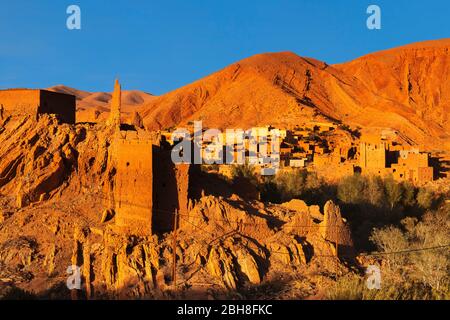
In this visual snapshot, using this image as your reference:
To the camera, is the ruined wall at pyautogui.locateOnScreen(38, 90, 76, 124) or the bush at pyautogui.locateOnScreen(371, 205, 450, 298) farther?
the ruined wall at pyautogui.locateOnScreen(38, 90, 76, 124)

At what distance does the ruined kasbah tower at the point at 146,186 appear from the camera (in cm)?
1989

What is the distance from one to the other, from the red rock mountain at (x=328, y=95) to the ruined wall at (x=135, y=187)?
137 ft

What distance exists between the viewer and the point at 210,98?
244 ft

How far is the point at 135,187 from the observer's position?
20.0 m

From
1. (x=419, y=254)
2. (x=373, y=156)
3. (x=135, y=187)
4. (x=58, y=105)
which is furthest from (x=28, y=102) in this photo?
(x=373, y=156)

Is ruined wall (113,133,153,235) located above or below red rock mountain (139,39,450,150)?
below

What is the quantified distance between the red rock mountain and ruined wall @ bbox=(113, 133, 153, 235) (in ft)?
137

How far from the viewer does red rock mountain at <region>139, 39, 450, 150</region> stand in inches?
2564

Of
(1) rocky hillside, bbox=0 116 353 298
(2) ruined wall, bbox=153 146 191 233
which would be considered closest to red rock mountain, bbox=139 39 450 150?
(1) rocky hillside, bbox=0 116 353 298

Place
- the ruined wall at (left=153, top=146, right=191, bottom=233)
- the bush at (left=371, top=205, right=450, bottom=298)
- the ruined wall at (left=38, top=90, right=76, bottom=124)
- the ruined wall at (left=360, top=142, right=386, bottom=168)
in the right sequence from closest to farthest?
the ruined wall at (left=153, top=146, right=191, bottom=233)
the bush at (left=371, top=205, right=450, bottom=298)
the ruined wall at (left=38, top=90, right=76, bottom=124)
the ruined wall at (left=360, top=142, right=386, bottom=168)

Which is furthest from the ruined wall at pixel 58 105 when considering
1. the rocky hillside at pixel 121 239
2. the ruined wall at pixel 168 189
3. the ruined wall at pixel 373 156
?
the ruined wall at pixel 373 156

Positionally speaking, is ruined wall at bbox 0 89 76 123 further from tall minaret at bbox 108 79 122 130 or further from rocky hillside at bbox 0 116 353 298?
tall minaret at bbox 108 79 122 130

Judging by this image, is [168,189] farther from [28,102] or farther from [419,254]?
[419,254]

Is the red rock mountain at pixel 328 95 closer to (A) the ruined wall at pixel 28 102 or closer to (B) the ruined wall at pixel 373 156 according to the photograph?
(B) the ruined wall at pixel 373 156
